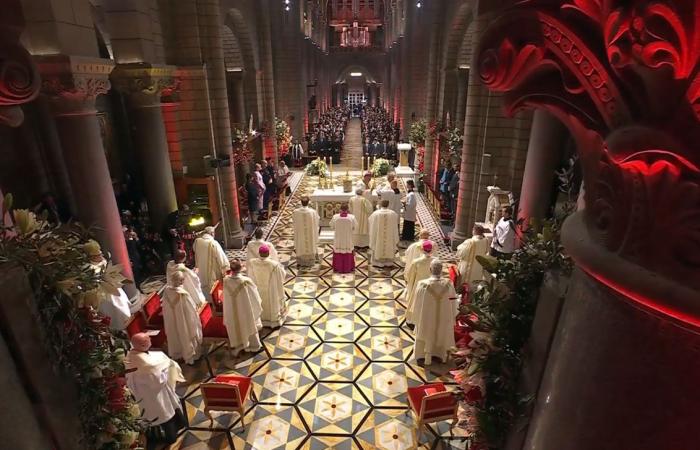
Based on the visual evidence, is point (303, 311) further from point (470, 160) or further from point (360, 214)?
point (470, 160)

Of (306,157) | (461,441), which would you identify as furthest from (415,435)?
(306,157)

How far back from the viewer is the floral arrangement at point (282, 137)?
18.9 metres

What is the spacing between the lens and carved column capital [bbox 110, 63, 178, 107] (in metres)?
8.51

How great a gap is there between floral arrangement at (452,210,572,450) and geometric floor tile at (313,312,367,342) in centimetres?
419

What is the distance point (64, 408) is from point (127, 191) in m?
8.67

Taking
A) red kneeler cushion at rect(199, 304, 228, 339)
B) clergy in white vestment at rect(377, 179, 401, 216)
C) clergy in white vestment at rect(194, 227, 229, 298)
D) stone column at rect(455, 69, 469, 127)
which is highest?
stone column at rect(455, 69, 469, 127)

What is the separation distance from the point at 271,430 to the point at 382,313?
319 centimetres

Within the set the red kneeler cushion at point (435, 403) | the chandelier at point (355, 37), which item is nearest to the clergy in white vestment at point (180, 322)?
the red kneeler cushion at point (435, 403)

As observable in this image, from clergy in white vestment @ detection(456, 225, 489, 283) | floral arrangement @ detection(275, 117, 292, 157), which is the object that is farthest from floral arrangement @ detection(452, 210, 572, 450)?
floral arrangement @ detection(275, 117, 292, 157)

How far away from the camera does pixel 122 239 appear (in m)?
7.44

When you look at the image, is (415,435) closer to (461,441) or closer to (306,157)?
(461,441)

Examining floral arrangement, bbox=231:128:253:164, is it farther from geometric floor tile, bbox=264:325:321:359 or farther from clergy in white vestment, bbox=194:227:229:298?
geometric floor tile, bbox=264:325:321:359

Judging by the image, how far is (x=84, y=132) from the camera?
662cm

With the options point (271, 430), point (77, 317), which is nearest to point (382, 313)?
point (271, 430)
